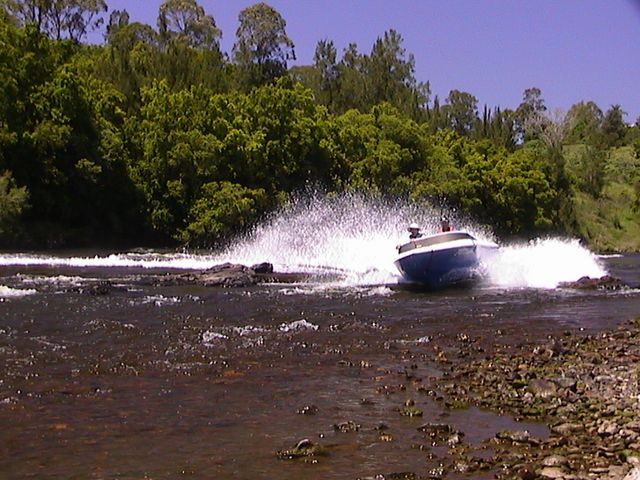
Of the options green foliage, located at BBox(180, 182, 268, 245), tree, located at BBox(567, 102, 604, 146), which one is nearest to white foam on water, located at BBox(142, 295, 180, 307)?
green foliage, located at BBox(180, 182, 268, 245)

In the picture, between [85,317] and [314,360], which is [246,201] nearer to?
[85,317]

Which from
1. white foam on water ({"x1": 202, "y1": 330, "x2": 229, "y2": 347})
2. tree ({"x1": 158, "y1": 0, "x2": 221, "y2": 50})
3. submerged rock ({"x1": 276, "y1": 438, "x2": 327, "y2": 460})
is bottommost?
submerged rock ({"x1": 276, "y1": 438, "x2": 327, "y2": 460})

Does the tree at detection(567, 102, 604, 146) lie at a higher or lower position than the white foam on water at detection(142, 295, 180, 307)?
higher

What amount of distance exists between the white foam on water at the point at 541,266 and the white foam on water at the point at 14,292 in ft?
54.6

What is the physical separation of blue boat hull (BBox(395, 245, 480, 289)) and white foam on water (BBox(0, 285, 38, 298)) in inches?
509

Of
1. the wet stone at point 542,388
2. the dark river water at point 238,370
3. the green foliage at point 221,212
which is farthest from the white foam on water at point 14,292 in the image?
the green foliage at point 221,212

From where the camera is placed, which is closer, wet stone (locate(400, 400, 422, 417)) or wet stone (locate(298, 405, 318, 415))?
wet stone (locate(400, 400, 422, 417))

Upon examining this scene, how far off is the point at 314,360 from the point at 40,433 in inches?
245

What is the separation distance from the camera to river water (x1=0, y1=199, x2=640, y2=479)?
34.1ft

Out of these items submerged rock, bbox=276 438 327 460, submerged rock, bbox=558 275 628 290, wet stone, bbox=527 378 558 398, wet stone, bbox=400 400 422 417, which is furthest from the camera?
submerged rock, bbox=558 275 628 290

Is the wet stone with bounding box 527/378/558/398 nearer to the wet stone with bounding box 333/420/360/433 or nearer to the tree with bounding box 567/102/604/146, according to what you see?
the wet stone with bounding box 333/420/360/433

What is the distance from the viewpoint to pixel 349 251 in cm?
4088

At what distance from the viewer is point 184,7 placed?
3851 inches

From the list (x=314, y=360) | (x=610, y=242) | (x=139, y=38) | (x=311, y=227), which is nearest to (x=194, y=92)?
(x=311, y=227)
